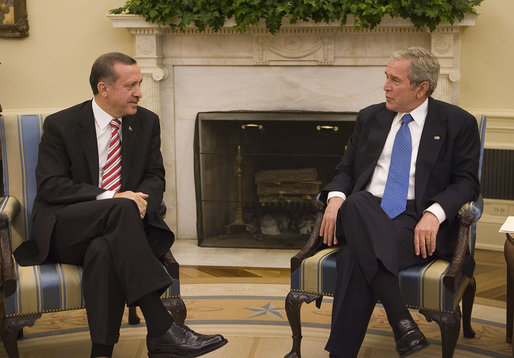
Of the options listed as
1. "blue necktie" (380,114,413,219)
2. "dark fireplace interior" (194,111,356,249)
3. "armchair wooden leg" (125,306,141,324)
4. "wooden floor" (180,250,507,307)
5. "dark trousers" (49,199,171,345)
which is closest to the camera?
"dark trousers" (49,199,171,345)

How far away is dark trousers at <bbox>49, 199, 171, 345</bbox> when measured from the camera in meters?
2.93

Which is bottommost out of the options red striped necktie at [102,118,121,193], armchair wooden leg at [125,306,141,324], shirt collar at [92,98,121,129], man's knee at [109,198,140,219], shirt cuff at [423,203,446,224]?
armchair wooden leg at [125,306,141,324]

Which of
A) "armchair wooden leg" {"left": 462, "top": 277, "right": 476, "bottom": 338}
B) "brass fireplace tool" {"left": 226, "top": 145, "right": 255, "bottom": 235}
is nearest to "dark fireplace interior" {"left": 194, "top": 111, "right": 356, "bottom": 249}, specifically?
"brass fireplace tool" {"left": 226, "top": 145, "right": 255, "bottom": 235}

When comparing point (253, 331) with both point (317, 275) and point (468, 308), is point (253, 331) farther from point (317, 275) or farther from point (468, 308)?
point (468, 308)

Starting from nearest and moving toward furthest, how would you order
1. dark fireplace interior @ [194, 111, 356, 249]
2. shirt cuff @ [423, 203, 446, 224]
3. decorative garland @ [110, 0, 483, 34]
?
shirt cuff @ [423, 203, 446, 224], decorative garland @ [110, 0, 483, 34], dark fireplace interior @ [194, 111, 356, 249]

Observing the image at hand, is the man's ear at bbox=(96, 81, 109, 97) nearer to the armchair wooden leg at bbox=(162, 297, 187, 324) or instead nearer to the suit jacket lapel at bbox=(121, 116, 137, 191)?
the suit jacket lapel at bbox=(121, 116, 137, 191)

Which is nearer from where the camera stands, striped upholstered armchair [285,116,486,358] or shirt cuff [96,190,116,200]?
striped upholstered armchair [285,116,486,358]

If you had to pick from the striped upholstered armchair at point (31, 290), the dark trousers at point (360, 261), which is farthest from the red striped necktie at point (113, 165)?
the dark trousers at point (360, 261)

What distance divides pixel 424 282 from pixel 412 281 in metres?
0.05

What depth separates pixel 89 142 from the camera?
3314 mm

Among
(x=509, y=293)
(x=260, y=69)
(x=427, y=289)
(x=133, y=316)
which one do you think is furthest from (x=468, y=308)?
(x=260, y=69)

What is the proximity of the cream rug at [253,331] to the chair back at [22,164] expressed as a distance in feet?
1.59

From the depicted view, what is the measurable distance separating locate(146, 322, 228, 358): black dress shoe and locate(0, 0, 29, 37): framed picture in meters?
3.02

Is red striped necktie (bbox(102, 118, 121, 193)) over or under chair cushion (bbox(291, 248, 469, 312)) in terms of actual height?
over
